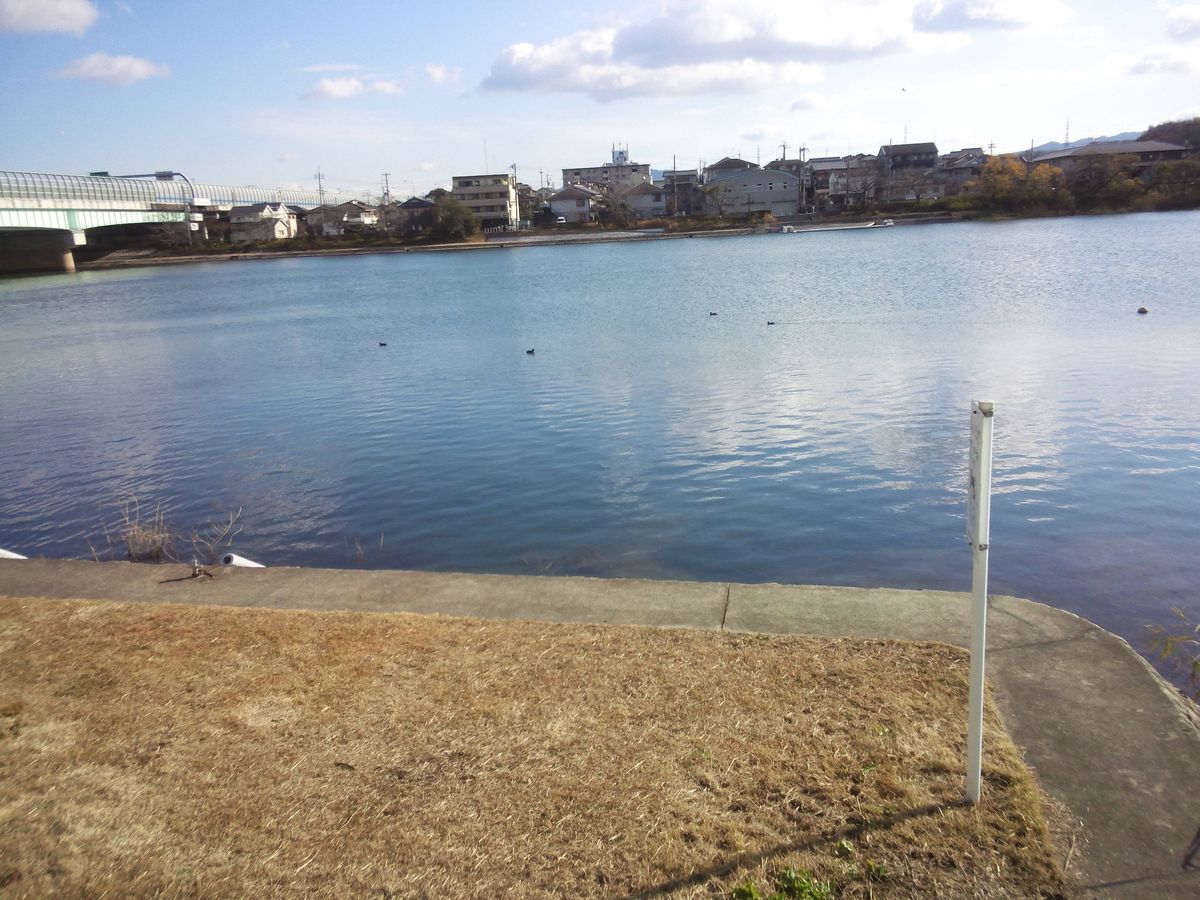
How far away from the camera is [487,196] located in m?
135

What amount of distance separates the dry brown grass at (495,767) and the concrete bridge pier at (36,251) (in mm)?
100669

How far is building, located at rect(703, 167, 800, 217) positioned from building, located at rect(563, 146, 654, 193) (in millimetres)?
33097

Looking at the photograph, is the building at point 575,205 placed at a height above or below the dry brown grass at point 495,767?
above

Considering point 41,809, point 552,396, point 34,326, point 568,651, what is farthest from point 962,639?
point 34,326

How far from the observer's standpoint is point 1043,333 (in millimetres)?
27078

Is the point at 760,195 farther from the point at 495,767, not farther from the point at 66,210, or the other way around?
the point at 495,767

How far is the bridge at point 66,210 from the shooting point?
77.7 metres

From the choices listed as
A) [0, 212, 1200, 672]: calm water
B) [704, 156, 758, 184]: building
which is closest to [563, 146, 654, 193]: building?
[704, 156, 758, 184]: building

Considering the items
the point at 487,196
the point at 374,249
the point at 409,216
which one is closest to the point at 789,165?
the point at 487,196

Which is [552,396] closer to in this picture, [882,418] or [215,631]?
[882,418]

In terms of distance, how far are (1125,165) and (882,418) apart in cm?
11176

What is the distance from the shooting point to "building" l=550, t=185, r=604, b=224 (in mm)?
139375

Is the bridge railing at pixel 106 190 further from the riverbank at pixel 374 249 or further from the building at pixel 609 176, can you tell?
the building at pixel 609 176

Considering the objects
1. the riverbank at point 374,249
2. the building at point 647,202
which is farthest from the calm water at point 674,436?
the building at point 647,202
